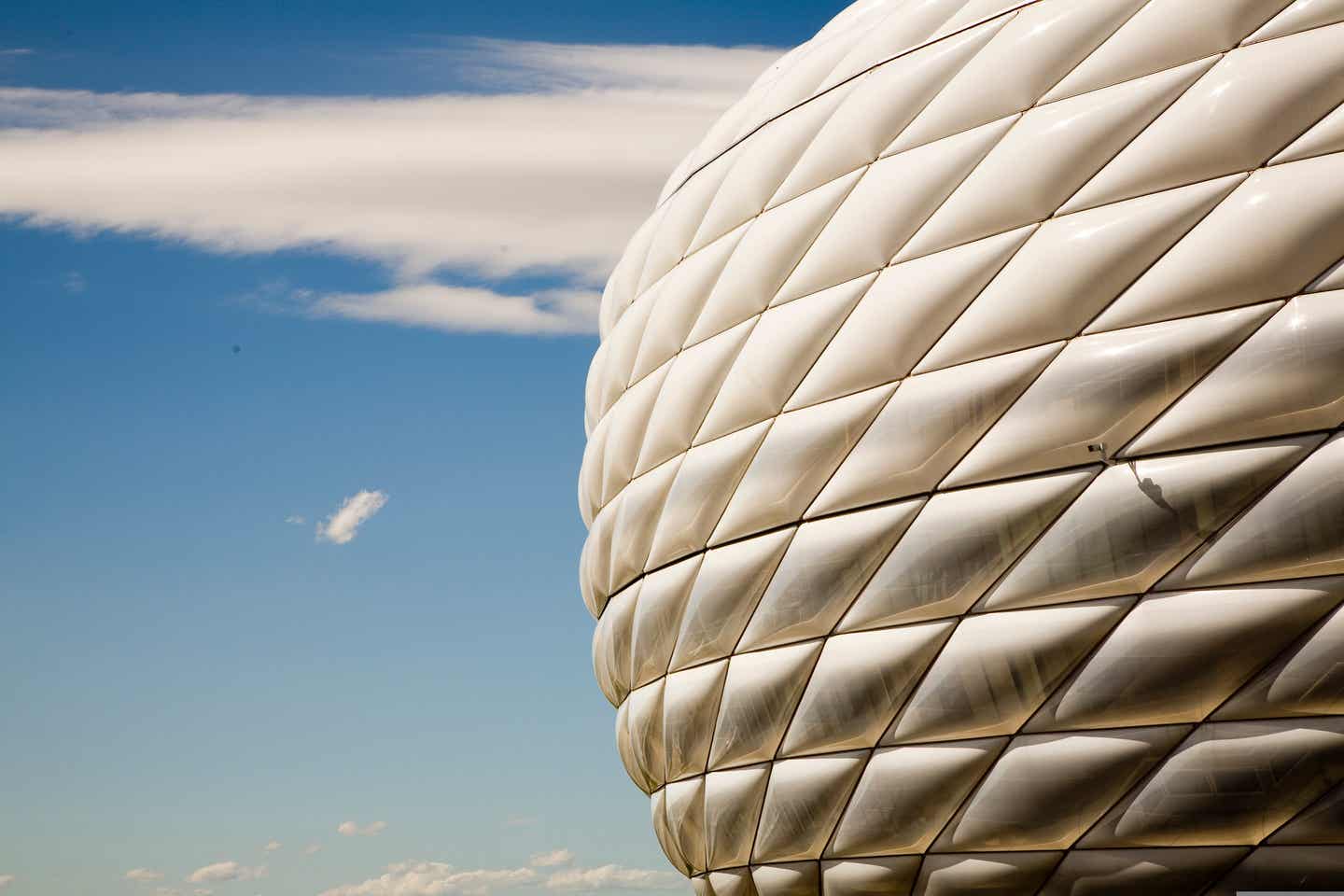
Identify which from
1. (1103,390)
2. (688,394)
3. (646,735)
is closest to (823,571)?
(688,394)

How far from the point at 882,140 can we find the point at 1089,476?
10.9 feet

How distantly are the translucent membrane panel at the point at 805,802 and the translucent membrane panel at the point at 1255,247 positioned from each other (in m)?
3.73

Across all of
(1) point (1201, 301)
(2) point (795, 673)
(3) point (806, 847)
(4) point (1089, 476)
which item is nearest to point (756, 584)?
(2) point (795, 673)

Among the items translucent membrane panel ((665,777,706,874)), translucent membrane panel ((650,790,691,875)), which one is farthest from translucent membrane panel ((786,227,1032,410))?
translucent membrane panel ((650,790,691,875))

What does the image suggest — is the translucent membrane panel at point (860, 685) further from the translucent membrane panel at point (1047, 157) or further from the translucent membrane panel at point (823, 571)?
the translucent membrane panel at point (1047, 157)

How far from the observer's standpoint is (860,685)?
10422 mm

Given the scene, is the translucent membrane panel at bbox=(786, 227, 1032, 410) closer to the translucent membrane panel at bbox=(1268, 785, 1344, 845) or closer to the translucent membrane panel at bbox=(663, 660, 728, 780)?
the translucent membrane panel at bbox=(663, 660, 728, 780)

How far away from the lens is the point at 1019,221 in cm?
982

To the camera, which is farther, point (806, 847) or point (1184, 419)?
point (806, 847)

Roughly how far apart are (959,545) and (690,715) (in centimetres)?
335

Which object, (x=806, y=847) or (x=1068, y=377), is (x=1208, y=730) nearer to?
(x=1068, y=377)

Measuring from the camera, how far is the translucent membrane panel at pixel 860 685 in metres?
10.1

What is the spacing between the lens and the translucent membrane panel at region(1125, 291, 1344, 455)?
27.2ft

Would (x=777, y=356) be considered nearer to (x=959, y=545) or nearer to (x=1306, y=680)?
(x=959, y=545)
